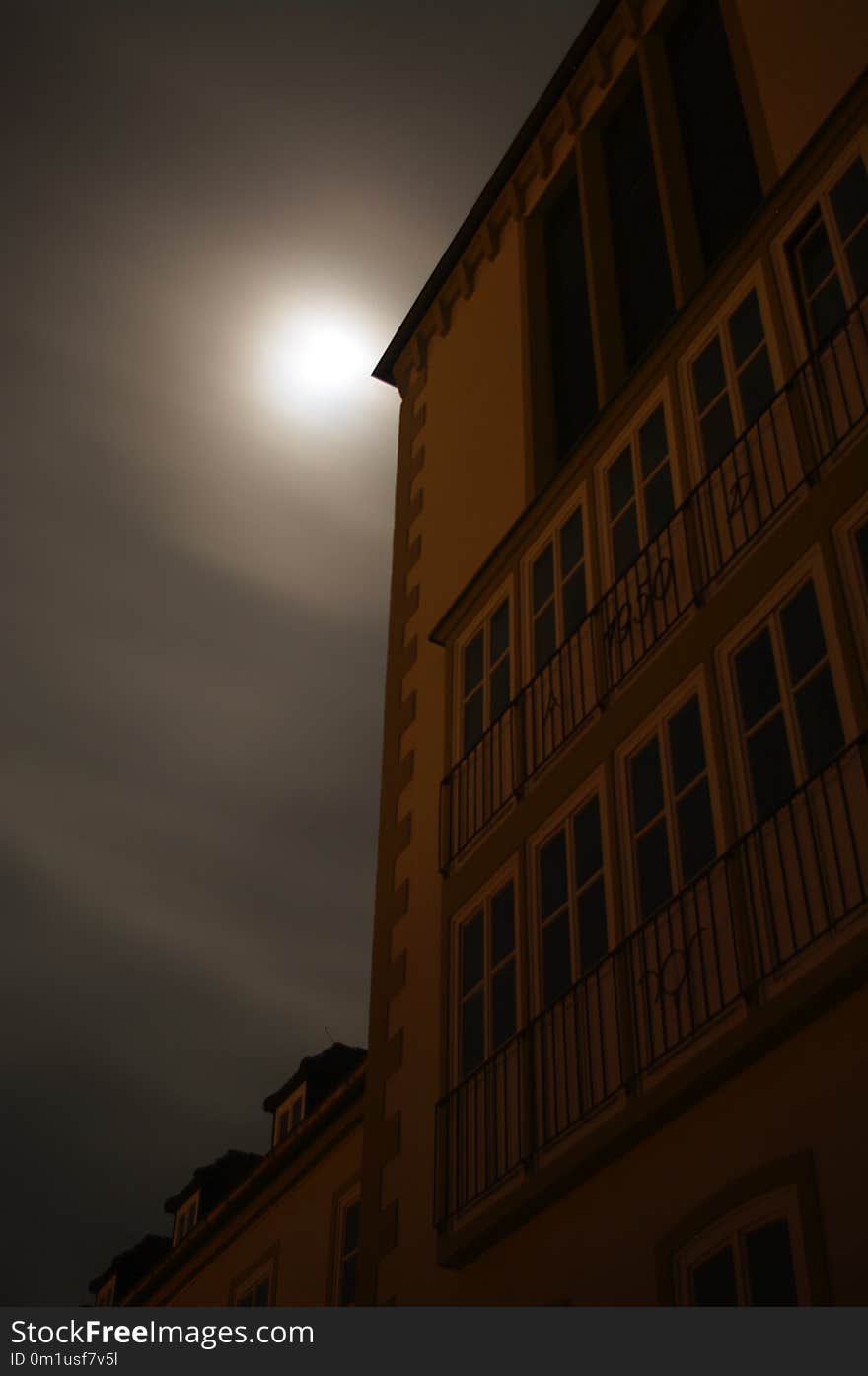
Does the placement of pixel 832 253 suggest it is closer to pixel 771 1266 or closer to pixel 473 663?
pixel 473 663

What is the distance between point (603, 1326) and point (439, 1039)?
18.9 feet

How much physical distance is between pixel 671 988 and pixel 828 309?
556cm

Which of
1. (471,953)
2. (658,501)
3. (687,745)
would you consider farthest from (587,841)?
(658,501)

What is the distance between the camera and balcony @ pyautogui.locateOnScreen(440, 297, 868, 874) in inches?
481

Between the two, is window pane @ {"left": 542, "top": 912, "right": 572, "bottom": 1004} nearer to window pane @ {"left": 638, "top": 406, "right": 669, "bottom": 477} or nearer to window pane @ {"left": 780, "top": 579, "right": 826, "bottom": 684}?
window pane @ {"left": 780, "top": 579, "right": 826, "bottom": 684}

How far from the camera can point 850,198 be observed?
13406 mm

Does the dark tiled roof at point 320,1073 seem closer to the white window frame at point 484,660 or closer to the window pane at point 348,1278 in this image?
the window pane at point 348,1278

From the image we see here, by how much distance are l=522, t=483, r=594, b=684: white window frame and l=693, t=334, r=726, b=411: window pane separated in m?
1.63

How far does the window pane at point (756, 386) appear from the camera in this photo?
1323 cm

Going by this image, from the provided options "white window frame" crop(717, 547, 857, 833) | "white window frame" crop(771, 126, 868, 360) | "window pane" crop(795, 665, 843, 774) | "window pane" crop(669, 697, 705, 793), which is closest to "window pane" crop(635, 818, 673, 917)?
"window pane" crop(669, 697, 705, 793)

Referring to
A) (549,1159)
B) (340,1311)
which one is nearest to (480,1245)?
(549,1159)

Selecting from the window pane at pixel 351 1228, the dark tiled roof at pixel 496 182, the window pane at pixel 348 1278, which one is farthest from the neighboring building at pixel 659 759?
the window pane at pixel 351 1228

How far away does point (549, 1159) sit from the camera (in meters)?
11.6

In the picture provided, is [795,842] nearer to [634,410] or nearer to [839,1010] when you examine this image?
[839,1010]
